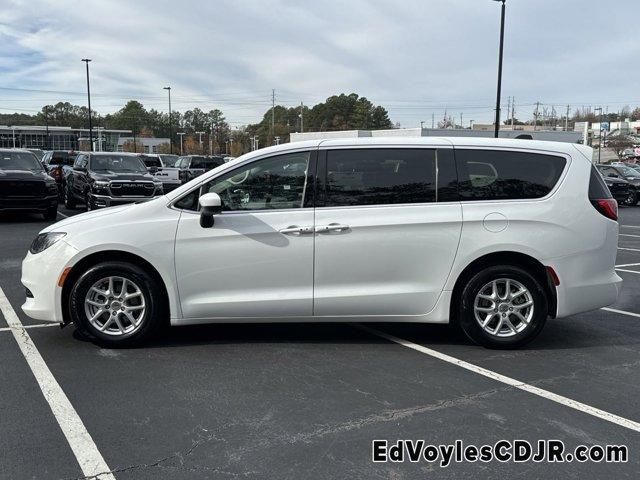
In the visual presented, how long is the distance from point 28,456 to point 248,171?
278cm

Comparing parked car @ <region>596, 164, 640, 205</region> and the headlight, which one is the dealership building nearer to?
parked car @ <region>596, 164, 640, 205</region>

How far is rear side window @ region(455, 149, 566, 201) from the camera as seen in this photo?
5258 millimetres

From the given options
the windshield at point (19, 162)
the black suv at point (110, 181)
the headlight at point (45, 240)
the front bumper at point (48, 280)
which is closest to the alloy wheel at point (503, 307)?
the front bumper at point (48, 280)

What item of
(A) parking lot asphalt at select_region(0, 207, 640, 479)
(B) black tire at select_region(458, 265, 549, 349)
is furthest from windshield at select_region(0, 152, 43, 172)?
(B) black tire at select_region(458, 265, 549, 349)

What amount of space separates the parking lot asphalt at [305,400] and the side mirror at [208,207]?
112 centimetres

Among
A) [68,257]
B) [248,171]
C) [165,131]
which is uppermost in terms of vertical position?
[165,131]

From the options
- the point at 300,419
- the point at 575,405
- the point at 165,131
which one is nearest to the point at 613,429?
the point at 575,405

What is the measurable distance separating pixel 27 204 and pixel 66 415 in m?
12.3

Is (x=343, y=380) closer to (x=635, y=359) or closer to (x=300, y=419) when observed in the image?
(x=300, y=419)

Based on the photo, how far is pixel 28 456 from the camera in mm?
3326

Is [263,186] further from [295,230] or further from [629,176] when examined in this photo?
[629,176]

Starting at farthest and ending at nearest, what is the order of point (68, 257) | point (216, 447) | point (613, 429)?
point (68, 257) < point (613, 429) < point (216, 447)

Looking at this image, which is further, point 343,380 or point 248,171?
point 248,171

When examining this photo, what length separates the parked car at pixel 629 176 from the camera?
2450 centimetres
